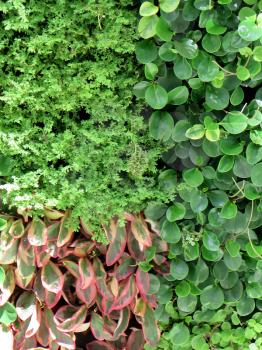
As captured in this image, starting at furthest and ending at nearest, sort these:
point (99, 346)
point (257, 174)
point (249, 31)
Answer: point (99, 346), point (257, 174), point (249, 31)

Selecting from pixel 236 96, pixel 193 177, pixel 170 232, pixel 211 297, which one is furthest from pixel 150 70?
pixel 211 297

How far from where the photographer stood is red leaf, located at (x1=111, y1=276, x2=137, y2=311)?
1979 millimetres

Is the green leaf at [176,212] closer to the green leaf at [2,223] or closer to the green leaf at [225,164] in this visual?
the green leaf at [225,164]

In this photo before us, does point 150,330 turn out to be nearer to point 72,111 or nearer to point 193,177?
point 193,177

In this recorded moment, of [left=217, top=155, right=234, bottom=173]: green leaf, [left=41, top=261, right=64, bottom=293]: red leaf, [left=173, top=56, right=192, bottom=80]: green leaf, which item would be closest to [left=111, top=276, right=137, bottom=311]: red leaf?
[left=41, top=261, right=64, bottom=293]: red leaf

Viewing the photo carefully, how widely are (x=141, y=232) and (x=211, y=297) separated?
17.0 inches

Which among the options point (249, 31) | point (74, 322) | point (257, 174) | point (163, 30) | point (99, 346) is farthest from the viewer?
point (99, 346)

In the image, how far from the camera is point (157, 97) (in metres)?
1.74

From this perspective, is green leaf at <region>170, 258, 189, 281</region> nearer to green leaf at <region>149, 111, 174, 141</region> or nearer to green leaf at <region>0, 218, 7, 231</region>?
green leaf at <region>149, 111, 174, 141</region>

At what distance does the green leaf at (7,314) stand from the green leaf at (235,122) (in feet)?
3.66

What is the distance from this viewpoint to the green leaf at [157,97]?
68.3 inches

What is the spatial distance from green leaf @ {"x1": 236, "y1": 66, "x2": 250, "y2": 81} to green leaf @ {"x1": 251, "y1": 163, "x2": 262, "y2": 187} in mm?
322

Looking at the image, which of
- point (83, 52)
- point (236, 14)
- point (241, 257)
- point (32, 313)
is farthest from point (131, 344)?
point (236, 14)

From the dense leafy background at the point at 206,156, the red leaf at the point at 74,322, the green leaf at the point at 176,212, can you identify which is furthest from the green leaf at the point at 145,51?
the red leaf at the point at 74,322
